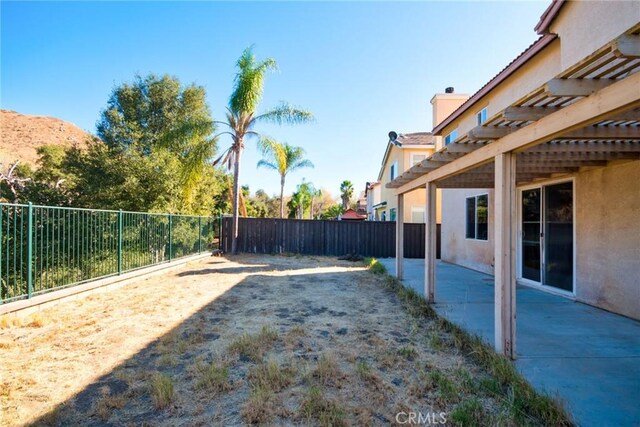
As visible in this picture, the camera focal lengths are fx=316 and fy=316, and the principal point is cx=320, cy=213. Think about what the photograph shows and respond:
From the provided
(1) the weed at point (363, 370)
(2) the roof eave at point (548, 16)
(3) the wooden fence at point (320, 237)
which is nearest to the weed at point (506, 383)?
(1) the weed at point (363, 370)

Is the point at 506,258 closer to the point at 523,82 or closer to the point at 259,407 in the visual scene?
the point at 259,407

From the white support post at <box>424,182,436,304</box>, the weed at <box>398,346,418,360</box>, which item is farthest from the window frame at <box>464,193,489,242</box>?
the weed at <box>398,346,418,360</box>

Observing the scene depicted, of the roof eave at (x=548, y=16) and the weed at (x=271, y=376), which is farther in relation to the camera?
the roof eave at (x=548, y=16)

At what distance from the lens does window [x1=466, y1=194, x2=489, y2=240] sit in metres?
9.12

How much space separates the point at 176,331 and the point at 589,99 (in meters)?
5.35

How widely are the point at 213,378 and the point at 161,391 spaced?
1.54ft

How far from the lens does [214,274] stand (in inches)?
377

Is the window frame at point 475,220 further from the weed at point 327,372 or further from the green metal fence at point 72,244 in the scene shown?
the green metal fence at point 72,244

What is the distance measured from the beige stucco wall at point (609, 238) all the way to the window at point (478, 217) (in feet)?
10.6

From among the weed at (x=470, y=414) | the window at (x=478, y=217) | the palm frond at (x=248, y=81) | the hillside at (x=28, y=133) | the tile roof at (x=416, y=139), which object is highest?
the hillside at (x=28, y=133)

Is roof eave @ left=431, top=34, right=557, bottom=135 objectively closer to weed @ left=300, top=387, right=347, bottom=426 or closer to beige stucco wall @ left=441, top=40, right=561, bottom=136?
beige stucco wall @ left=441, top=40, right=561, bottom=136

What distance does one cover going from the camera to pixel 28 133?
34750 millimetres

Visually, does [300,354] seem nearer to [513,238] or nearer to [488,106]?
[513,238]
